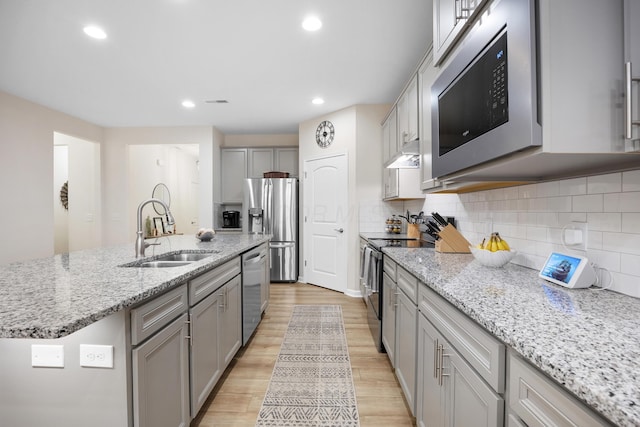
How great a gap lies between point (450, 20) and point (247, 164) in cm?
460

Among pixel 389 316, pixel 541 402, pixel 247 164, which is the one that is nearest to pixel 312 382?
pixel 389 316

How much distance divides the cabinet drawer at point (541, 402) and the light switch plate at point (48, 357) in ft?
4.62

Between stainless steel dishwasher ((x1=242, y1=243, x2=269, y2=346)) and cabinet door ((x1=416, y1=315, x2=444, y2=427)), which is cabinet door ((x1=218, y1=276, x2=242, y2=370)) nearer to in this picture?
stainless steel dishwasher ((x1=242, y1=243, x2=269, y2=346))

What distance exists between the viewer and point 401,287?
1812 mm

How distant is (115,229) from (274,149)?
324cm

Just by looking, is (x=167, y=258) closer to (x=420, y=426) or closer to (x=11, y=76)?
(x=420, y=426)

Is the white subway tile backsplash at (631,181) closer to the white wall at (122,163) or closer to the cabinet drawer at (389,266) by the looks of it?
the cabinet drawer at (389,266)

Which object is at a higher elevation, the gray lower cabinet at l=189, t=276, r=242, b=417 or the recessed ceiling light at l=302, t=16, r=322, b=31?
the recessed ceiling light at l=302, t=16, r=322, b=31

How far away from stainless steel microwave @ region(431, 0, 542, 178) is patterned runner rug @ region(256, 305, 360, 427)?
1497mm

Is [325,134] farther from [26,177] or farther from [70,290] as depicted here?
[26,177]

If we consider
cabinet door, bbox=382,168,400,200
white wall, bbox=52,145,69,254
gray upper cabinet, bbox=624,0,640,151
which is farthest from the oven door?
white wall, bbox=52,145,69,254

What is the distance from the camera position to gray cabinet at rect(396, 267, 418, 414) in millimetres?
1543

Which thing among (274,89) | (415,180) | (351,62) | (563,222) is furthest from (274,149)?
(563,222)

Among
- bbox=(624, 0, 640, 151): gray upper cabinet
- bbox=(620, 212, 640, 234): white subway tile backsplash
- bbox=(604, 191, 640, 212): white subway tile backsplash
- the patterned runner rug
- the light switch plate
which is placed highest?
bbox=(624, 0, 640, 151): gray upper cabinet
